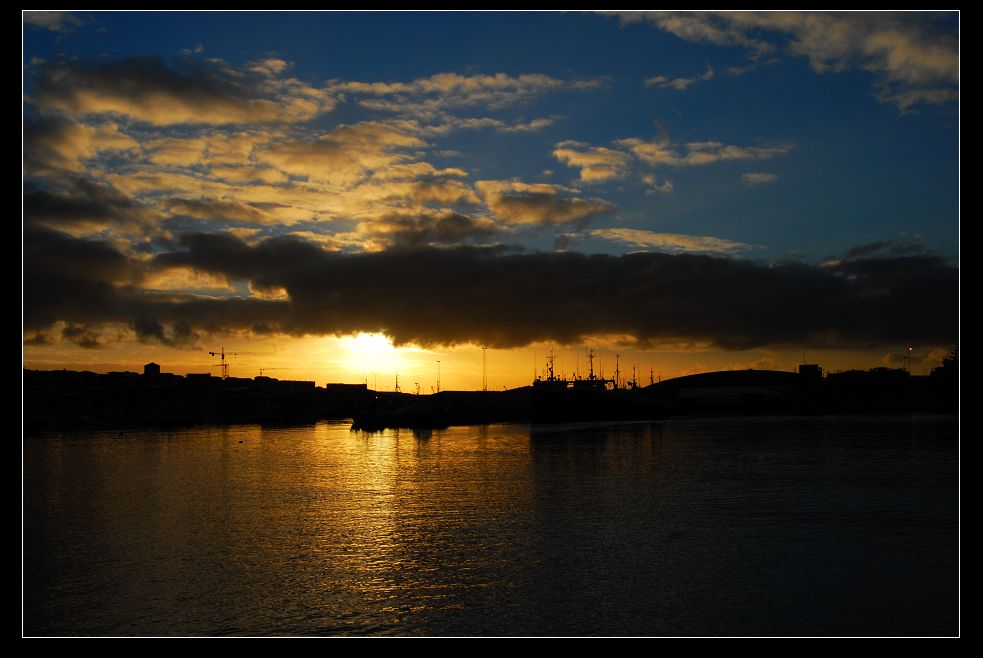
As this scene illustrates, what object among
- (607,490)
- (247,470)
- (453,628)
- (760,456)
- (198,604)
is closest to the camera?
(453,628)

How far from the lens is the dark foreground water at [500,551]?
20703 mm

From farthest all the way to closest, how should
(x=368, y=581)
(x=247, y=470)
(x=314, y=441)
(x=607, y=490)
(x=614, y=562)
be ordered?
1. (x=314, y=441)
2. (x=247, y=470)
3. (x=607, y=490)
4. (x=614, y=562)
5. (x=368, y=581)

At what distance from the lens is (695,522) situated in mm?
32781

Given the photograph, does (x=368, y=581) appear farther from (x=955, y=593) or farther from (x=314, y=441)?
(x=314, y=441)

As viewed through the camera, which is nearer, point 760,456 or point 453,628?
point 453,628

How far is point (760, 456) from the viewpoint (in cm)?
6544

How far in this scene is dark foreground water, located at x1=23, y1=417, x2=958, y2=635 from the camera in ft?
67.9

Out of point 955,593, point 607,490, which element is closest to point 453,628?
point 955,593

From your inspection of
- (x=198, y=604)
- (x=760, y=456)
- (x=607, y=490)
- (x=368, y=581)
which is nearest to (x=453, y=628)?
(x=368, y=581)

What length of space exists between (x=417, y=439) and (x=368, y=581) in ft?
267

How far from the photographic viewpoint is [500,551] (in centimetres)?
2777

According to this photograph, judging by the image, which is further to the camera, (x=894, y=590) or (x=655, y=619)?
(x=894, y=590)

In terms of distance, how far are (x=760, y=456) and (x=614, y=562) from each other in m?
44.0

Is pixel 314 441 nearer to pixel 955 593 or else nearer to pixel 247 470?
pixel 247 470
